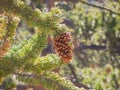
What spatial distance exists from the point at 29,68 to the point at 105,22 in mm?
4898

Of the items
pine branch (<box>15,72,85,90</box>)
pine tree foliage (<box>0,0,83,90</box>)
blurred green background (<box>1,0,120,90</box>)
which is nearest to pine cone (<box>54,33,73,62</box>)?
pine tree foliage (<box>0,0,83,90</box>)

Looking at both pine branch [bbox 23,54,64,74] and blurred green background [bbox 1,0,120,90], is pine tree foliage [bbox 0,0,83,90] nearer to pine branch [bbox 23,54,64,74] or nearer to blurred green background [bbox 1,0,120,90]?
pine branch [bbox 23,54,64,74]

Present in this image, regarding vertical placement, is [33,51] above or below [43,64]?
above

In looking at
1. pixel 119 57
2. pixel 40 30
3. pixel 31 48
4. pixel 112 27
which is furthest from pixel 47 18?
pixel 119 57

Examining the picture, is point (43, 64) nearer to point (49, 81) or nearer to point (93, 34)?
point (49, 81)

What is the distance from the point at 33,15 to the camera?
2.36 meters

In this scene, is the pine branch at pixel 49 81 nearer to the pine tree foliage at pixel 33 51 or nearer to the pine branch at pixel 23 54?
the pine tree foliage at pixel 33 51

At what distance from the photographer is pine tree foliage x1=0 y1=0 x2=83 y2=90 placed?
7.68 feet

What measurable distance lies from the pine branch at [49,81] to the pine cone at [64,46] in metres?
0.23

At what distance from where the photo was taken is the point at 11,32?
2543mm

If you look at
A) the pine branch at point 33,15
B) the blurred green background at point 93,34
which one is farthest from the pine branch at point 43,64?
the blurred green background at point 93,34

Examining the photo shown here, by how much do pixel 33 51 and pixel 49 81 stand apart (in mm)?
275

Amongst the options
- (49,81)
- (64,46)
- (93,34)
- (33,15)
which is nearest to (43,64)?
(49,81)

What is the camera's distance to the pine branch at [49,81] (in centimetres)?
248
